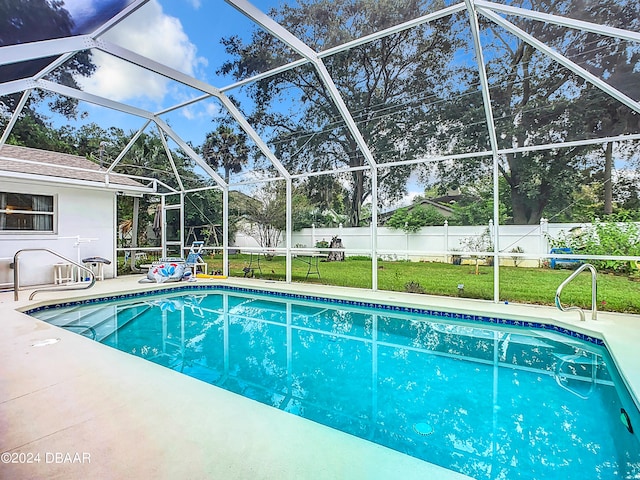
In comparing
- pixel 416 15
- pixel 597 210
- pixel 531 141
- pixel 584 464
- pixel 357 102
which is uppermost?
pixel 416 15

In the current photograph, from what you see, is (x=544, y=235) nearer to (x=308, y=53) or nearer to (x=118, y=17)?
(x=308, y=53)

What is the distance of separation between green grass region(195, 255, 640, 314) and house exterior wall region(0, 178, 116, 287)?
4.86m

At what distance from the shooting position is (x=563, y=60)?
4992 millimetres

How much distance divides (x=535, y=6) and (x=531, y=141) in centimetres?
251

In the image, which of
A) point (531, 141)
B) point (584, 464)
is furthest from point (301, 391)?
point (531, 141)

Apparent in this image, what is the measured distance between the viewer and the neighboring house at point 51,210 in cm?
863

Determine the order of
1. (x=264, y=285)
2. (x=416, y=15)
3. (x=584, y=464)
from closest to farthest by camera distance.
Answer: (x=584, y=464) < (x=416, y=15) < (x=264, y=285)

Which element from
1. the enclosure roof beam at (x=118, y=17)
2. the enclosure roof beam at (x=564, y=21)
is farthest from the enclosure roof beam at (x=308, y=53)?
the enclosure roof beam at (x=564, y=21)

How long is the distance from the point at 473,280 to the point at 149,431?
770 cm

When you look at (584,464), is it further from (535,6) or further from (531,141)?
(531,141)

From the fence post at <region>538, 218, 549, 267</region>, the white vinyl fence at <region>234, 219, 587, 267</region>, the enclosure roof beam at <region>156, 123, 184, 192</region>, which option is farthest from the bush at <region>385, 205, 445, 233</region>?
the enclosure roof beam at <region>156, 123, 184, 192</region>

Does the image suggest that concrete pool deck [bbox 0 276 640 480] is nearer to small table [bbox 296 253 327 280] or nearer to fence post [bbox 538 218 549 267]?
fence post [bbox 538 218 549 267]

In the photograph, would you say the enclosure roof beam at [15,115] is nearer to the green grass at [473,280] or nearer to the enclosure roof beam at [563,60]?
the green grass at [473,280]

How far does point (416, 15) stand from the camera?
16.6 ft
